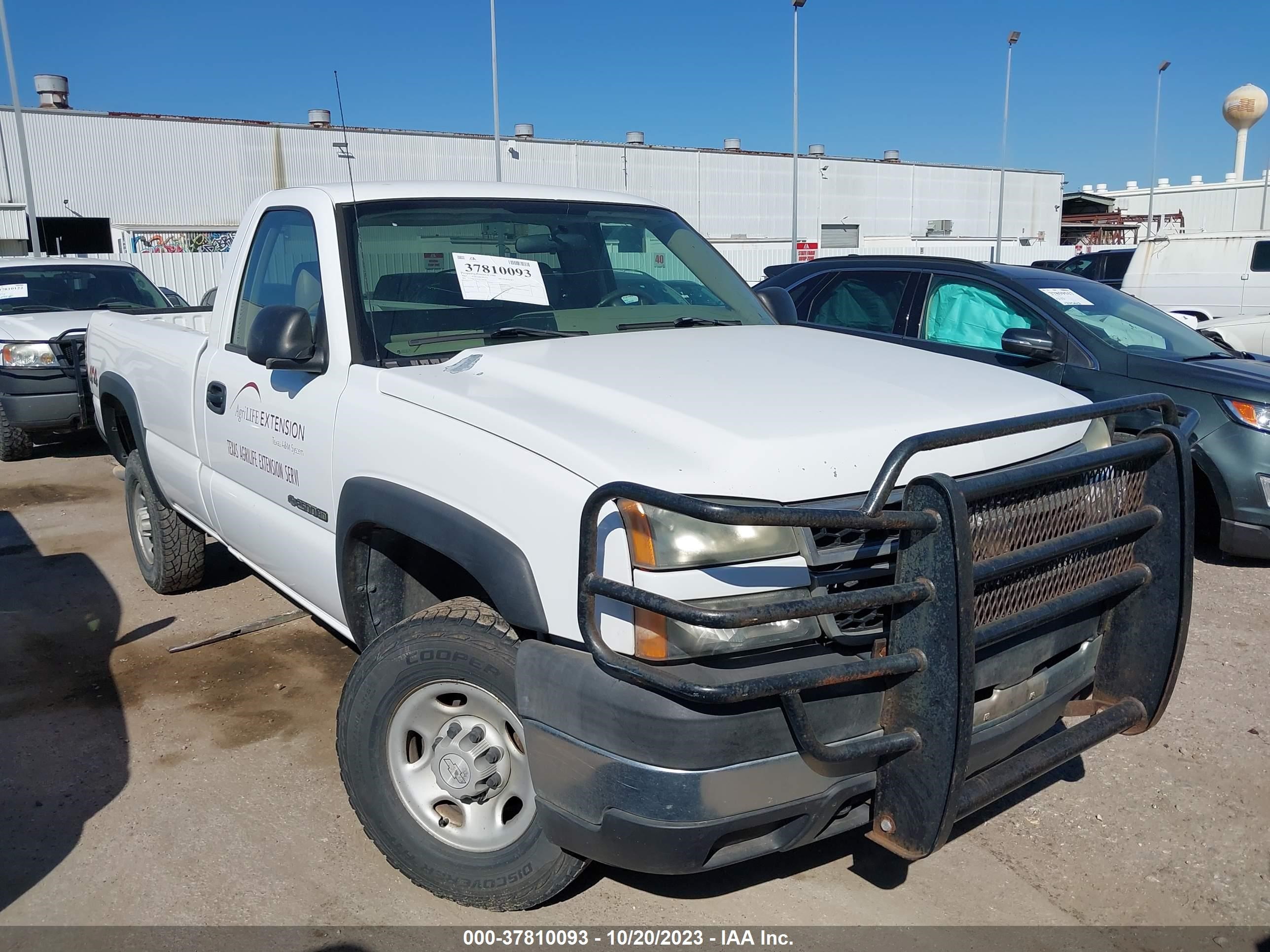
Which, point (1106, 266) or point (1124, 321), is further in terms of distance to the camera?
point (1106, 266)

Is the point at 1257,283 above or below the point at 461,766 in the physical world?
above

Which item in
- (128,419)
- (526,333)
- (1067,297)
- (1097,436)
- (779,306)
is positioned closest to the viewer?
(1097,436)

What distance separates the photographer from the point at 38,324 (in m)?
9.39

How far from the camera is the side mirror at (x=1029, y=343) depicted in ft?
20.1

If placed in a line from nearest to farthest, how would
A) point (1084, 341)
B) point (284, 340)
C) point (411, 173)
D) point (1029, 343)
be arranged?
point (284, 340), point (1029, 343), point (1084, 341), point (411, 173)

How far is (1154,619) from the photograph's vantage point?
274 cm

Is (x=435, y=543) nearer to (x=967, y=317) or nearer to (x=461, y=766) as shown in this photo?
(x=461, y=766)

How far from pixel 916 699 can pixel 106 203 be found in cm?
3817

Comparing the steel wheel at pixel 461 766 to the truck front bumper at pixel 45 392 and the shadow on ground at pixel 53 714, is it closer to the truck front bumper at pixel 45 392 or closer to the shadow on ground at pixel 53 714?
the shadow on ground at pixel 53 714

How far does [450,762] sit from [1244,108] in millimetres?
70811

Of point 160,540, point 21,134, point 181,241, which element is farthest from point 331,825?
point 181,241

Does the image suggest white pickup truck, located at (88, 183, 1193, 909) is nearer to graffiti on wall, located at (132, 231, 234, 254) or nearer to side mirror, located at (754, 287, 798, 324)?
side mirror, located at (754, 287, 798, 324)

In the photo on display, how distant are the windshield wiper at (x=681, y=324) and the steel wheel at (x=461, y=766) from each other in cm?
153

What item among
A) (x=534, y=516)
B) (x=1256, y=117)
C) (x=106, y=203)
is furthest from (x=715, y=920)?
(x=1256, y=117)
